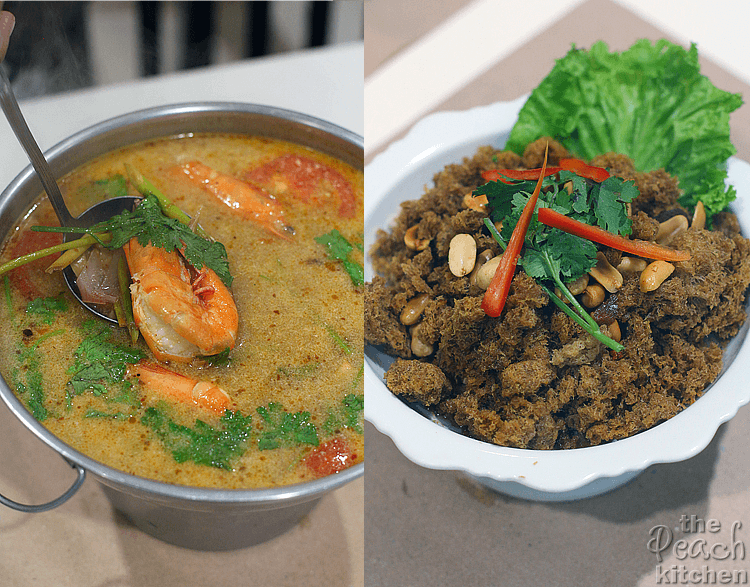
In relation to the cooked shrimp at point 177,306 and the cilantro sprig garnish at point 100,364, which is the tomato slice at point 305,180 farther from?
the cilantro sprig garnish at point 100,364

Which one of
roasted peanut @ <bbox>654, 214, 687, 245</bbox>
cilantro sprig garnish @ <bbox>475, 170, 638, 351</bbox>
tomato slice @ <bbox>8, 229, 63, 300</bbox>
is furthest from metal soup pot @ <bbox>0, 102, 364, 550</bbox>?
roasted peanut @ <bbox>654, 214, 687, 245</bbox>

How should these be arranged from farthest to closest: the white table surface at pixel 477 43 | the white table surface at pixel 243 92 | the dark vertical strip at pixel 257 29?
the dark vertical strip at pixel 257 29, the white table surface at pixel 477 43, the white table surface at pixel 243 92

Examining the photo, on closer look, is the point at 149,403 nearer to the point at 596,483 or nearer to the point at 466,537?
the point at 466,537

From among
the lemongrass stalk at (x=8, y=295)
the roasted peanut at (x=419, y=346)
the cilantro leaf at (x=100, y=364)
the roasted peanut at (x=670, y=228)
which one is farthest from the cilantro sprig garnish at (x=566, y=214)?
the lemongrass stalk at (x=8, y=295)

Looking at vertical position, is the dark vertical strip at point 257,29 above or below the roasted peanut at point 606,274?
below

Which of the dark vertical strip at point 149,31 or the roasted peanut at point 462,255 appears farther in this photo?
the dark vertical strip at point 149,31

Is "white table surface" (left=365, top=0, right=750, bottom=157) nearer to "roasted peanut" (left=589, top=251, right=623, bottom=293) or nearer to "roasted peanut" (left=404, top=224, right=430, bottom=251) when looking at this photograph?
"roasted peanut" (left=404, top=224, right=430, bottom=251)

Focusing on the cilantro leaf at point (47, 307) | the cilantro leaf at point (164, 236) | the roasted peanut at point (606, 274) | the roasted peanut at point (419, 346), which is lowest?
the cilantro leaf at point (47, 307)

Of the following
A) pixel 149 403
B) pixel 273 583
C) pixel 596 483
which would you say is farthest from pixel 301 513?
pixel 596 483


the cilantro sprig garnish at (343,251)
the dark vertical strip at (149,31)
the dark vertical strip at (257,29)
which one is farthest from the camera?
the dark vertical strip at (257,29)
